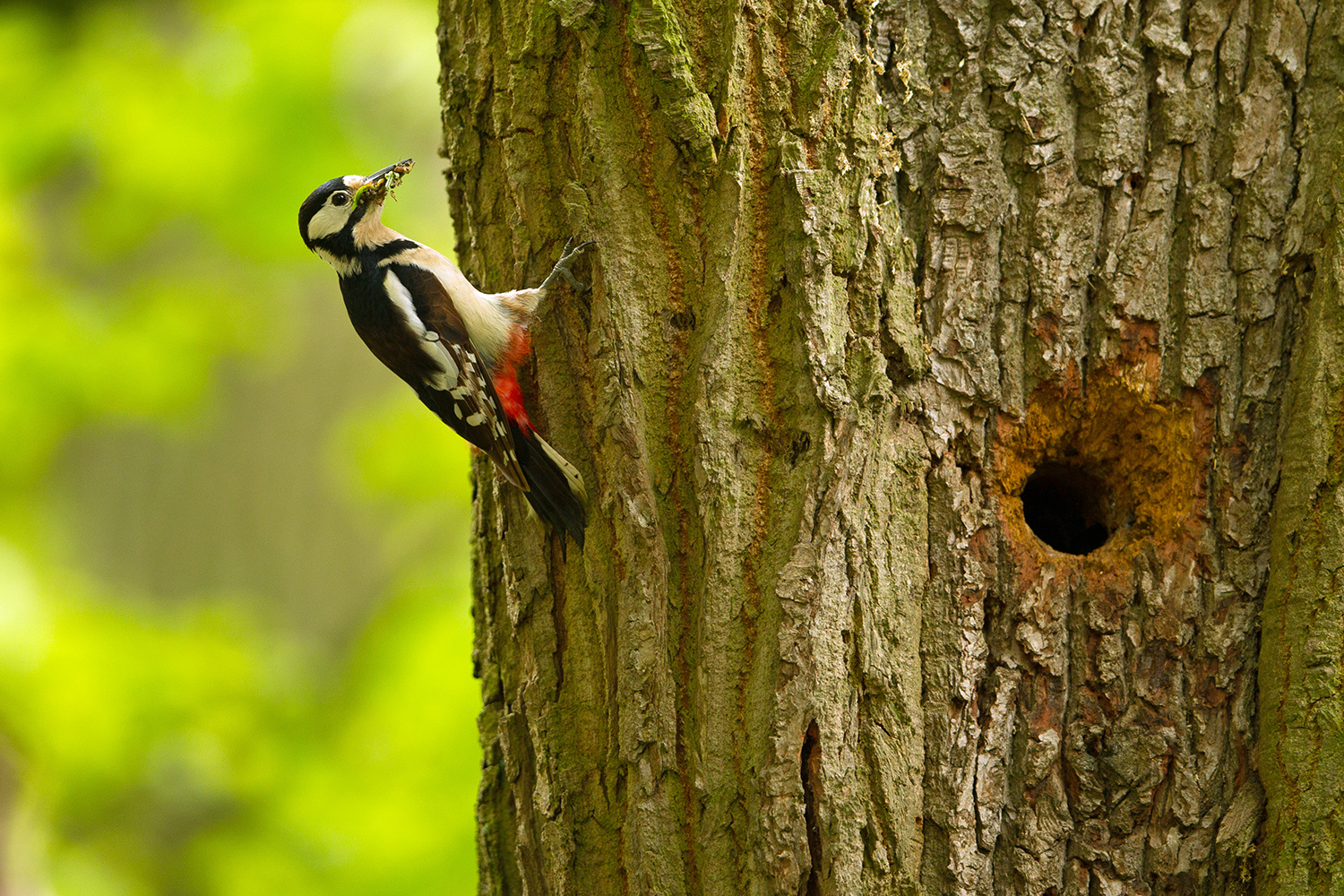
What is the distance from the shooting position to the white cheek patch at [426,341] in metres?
2.79

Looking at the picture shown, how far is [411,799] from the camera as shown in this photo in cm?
467

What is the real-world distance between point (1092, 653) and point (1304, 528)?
451 mm

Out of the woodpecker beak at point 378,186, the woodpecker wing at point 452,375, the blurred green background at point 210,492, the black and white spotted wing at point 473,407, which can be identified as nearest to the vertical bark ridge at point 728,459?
the black and white spotted wing at point 473,407

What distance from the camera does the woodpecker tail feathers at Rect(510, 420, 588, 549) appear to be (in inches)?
79.4

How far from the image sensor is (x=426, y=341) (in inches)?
114

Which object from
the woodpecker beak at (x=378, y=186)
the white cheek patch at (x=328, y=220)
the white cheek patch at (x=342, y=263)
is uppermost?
the woodpecker beak at (x=378, y=186)

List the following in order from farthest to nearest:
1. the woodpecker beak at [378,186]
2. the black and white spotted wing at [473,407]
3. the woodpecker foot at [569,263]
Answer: the woodpecker beak at [378,186], the black and white spotted wing at [473,407], the woodpecker foot at [569,263]

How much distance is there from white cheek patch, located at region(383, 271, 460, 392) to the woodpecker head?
37cm

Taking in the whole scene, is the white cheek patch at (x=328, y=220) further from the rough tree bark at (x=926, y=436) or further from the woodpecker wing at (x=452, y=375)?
the rough tree bark at (x=926, y=436)

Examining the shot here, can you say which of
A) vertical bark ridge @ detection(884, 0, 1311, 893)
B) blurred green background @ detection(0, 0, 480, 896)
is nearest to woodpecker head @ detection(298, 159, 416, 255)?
blurred green background @ detection(0, 0, 480, 896)

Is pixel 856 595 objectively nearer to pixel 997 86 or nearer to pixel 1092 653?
pixel 1092 653

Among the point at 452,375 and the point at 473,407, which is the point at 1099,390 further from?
the point at 452,375

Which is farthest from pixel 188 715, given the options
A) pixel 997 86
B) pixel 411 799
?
pixel 997 86

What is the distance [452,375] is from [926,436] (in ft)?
4.55
